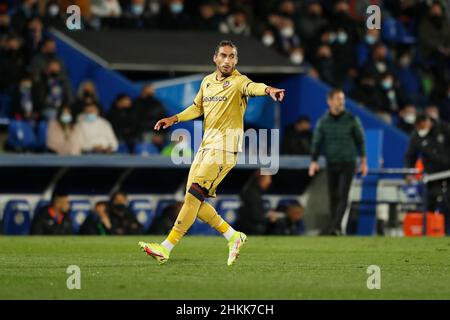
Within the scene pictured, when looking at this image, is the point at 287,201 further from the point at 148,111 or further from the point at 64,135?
the point at 64,135

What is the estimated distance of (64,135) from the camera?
842 inches

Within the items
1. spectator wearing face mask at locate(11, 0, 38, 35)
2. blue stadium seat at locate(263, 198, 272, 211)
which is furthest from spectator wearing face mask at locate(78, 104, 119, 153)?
spectator wearing face mask at locate(11, 0, 38, 35)

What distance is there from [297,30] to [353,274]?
16442 mm

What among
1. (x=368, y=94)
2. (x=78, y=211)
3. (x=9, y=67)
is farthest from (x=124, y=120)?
(x=368, y=94)

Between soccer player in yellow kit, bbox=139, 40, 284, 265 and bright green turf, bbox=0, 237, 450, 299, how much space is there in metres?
0.28

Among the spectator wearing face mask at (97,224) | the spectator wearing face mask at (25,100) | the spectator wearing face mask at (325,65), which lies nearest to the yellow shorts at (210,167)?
the spectator wearing face mask at (97,224)

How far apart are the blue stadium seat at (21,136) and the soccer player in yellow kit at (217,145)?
28.6 feet

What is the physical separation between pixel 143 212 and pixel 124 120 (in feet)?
5.49

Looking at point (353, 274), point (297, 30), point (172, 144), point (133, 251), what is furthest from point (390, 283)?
point (297, 30)

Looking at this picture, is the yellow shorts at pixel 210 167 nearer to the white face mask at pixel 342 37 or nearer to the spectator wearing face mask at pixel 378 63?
the spectator wearing face mask at pixel 378 63

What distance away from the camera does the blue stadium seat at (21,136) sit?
2147 cm

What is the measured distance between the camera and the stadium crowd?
22047 mm

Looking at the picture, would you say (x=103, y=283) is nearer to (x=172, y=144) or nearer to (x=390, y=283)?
(x=390, y=283)

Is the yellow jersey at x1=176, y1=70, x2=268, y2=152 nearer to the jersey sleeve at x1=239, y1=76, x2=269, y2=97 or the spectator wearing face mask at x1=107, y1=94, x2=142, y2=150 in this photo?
the jersey sleeve at x1=239, y1=76, x2=269, y2=97
